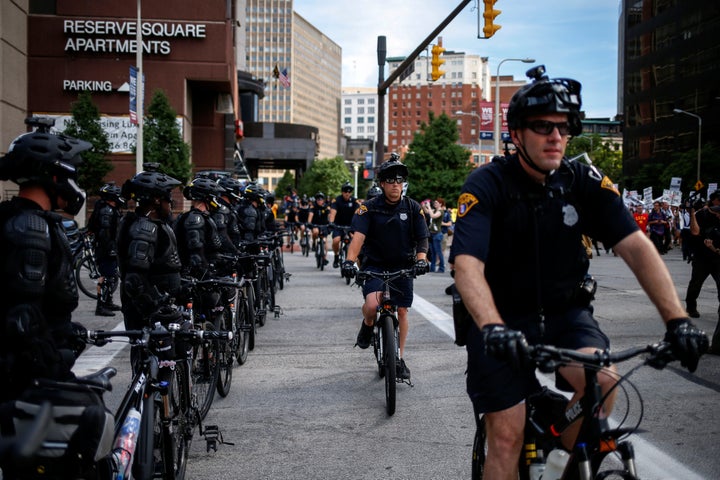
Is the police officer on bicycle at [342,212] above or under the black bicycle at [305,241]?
above

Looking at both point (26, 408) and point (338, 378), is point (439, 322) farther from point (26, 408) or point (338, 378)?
point (26, 408)

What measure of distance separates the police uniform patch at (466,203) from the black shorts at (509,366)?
513 millimetres

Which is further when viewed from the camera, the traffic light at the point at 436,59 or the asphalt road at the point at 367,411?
the traffic light at the point at 436,59

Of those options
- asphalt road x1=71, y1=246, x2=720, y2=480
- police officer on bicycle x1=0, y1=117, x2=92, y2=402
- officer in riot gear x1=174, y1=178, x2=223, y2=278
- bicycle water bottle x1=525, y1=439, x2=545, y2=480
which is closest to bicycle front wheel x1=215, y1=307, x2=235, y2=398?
asphalt road x1=71, y1=246, x2=720, y2=480

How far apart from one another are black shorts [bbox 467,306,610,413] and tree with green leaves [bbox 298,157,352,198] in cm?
11705

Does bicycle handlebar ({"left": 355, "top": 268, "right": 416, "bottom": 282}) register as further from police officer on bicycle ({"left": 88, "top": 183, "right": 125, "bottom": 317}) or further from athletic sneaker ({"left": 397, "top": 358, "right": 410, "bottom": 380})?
police officer on bicycle ({"left": 88, "top": 183, "right": 125, "bottom": 317})

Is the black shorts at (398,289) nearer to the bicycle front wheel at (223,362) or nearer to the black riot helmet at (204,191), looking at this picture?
the bicycle front wheel at (223,362)

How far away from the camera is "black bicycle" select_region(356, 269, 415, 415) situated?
20.2ft

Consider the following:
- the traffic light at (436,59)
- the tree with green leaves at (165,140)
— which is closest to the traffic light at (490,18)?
the traffic light at (436,59)

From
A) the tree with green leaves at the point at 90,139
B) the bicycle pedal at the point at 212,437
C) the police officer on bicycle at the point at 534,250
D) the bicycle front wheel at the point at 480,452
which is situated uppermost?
the tree with green leaves at the point at 90,139

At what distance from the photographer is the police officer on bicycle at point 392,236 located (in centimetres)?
724

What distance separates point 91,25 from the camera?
39750 mm

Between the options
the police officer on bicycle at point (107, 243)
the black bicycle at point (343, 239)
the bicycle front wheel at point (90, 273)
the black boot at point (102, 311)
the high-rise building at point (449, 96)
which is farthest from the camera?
the high-rise building at point (449, 96)

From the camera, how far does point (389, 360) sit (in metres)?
6.26
